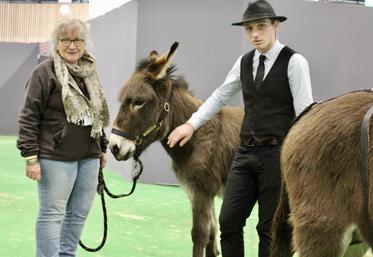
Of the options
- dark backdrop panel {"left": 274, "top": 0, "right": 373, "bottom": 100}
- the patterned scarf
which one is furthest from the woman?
dark backdrop panel {"left": 274, "top": 0, "right": 373, "bottom": 100}

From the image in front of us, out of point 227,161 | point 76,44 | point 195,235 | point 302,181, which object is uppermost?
point 76,44

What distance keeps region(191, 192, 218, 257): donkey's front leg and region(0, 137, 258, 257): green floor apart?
561 millimetres

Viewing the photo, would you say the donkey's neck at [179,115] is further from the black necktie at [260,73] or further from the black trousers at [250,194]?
the black necktie at [260,73]

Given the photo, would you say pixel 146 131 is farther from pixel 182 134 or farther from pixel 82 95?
pixel 82 95

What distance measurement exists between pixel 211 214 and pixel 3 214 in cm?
267

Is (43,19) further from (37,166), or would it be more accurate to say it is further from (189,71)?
(37,166)

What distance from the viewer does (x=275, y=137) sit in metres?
3.09

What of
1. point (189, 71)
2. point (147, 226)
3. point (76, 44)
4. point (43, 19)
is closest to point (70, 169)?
point (76, 44)

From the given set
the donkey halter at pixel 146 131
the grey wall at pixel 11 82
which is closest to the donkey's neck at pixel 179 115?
the donkey halter at pixel 146 131

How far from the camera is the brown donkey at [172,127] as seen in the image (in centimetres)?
404

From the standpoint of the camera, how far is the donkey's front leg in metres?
4.17

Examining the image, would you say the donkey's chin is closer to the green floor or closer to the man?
the man

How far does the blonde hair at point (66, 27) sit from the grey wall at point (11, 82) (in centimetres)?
1321

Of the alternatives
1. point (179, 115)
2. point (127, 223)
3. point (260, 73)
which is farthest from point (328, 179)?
point (127, 223)
